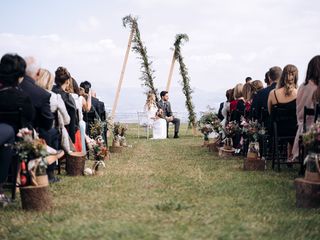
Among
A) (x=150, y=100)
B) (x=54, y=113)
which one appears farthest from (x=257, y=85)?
(x=150, y=100)

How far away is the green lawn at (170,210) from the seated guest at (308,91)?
75 cm

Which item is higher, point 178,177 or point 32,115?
point 32,115

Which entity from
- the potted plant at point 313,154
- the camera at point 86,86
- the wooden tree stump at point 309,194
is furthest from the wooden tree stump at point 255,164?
the camera at point 86,86

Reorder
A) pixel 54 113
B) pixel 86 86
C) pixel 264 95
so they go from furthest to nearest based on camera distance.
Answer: pixel 86 86 < pixel 264 95 < pixel 54 113

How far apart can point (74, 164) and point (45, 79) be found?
1.41 metres

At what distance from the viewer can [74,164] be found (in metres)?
7.68

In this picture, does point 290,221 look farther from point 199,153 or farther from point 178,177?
point 199,153

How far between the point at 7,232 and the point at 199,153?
24.8 feet

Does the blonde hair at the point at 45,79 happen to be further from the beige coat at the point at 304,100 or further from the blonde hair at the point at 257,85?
the blonde hair at the point at 257,85

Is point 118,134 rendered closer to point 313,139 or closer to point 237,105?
point 237,105

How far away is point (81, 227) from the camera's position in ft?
13.6

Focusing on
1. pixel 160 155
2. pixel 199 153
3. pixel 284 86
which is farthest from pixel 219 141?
pixel 284 86

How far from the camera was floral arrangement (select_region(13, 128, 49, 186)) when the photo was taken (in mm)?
5016

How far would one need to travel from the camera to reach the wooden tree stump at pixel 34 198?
496 centimetres
